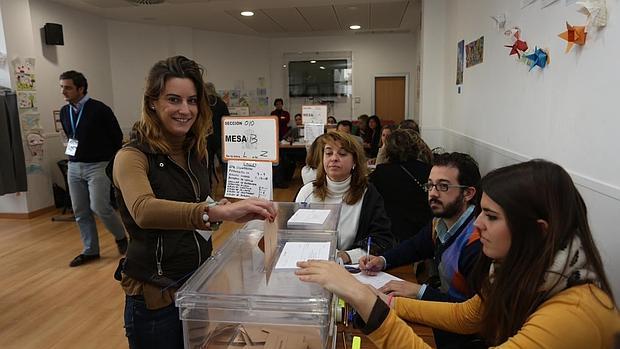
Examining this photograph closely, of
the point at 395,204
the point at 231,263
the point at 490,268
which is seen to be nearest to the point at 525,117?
the point at 395,204

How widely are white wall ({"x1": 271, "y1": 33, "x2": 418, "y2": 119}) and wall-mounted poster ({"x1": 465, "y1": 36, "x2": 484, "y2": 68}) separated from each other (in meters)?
5.67

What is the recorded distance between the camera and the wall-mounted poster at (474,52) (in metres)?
3.30

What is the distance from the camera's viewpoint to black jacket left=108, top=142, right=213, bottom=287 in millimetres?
1224

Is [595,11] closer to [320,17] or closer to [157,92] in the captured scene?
[157,92]

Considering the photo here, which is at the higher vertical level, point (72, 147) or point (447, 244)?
point (72, 147)

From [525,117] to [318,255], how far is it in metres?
1.77

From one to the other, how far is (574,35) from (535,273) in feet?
3.84

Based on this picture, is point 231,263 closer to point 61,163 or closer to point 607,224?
point 607,224

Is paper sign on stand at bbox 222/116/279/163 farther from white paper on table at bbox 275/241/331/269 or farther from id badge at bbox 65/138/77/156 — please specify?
id badge at bbox 65/138/77/156

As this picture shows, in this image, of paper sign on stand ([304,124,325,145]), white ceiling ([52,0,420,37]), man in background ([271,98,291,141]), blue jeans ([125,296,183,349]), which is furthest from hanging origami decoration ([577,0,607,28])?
man in background ([271,98,291,141])

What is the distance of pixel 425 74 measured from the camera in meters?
5.15

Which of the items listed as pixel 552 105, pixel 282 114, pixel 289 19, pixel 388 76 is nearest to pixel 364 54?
pixel 388 76

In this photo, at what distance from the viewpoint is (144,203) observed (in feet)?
3.64

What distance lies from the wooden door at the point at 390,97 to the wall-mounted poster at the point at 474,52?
5.78m
